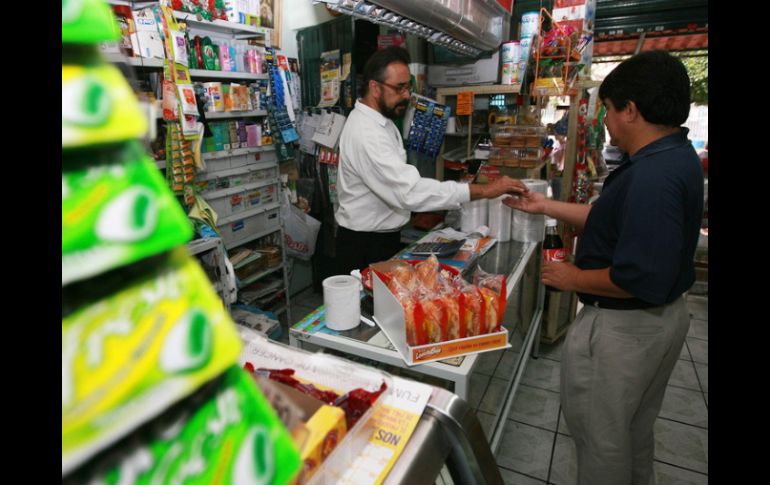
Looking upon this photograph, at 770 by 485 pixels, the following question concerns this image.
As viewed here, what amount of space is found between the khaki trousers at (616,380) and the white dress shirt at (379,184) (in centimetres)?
113

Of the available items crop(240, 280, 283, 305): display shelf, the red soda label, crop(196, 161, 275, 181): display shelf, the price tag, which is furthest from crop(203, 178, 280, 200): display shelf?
the red soda label

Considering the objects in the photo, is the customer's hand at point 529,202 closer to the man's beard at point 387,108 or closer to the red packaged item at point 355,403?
the man's beard at point 387,108

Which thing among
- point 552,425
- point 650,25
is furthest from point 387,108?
point 650,25

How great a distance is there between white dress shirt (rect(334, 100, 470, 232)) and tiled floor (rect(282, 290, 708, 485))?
3.25 ft

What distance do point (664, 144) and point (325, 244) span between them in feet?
11.5

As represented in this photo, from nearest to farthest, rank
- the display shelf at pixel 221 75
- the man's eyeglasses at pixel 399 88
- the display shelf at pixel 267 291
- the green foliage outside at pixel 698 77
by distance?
1. the man's eyeglasses at pixel 399 88
2. the display shelf at pixel 221 75
3. the display shelf at pixel 267 291
4. the green foliage outside at pixel 698 77

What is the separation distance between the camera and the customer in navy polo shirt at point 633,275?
58.9 inches

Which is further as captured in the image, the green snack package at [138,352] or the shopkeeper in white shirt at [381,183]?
the shopkeeper in white shirt at [381,183]

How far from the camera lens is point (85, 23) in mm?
325

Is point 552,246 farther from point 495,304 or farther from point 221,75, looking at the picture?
point 221,75

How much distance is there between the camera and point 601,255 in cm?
174

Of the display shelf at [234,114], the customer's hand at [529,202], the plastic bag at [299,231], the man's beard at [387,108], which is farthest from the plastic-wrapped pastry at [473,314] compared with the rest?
the plastic bag at [299,231]
